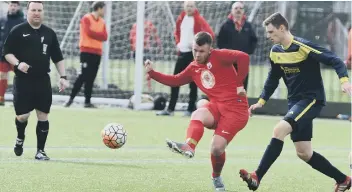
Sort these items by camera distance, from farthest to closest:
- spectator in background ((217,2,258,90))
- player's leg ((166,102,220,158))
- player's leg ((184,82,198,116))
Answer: player's leg ((184,82,198,116)) < spectator in background ((217,2,258,90)) < player's leg ((166,102,220,158))

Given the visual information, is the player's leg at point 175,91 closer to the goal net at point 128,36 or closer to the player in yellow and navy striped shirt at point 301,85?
the goal net at point 128,36

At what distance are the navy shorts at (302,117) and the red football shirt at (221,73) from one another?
650mm

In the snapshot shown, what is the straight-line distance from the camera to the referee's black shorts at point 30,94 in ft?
31.8

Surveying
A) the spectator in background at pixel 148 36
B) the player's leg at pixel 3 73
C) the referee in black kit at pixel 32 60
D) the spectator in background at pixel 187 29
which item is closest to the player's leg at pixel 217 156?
the referee in black kit at pixel 32 60

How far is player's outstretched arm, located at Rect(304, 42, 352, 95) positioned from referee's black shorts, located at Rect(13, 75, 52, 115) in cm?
321

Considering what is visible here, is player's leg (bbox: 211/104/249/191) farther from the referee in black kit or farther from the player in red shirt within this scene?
the referee in black kit

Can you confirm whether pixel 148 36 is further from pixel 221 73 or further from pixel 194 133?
pixel 194 133

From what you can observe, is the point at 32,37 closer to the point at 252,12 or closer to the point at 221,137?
the point at 221,137

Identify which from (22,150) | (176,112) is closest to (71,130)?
(22,150)

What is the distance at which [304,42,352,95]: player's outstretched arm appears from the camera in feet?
24.8

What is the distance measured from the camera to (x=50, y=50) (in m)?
9.88

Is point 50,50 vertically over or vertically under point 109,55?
over

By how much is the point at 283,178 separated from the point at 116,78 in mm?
10978

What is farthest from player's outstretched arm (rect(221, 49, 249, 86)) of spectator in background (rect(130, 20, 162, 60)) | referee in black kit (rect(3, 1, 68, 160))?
spectator in background (rect(130, 20, 162, 60))
